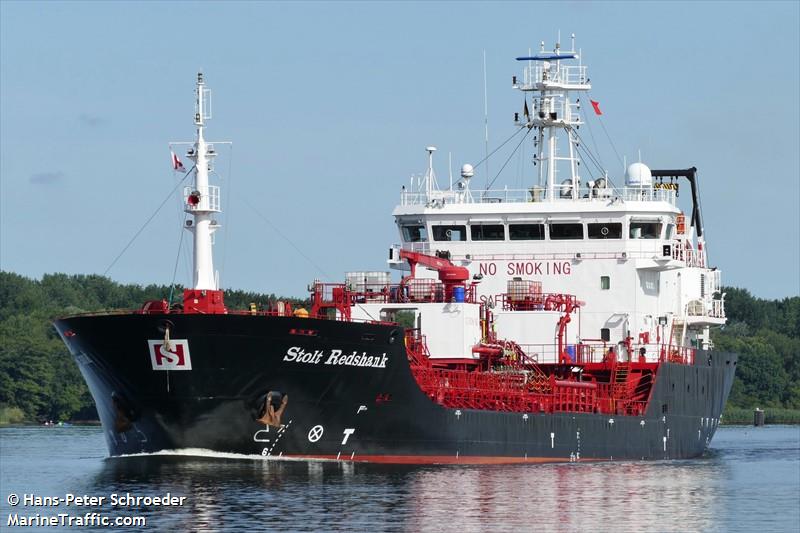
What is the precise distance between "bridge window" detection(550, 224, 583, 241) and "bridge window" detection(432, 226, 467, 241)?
10.1ft

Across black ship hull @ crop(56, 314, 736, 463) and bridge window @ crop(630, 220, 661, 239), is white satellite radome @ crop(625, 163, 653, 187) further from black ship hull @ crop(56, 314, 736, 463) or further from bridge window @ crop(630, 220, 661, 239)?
black ship hull @ crop(56, 314, 736, 463)

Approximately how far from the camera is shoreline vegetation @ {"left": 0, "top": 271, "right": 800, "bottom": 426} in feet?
344

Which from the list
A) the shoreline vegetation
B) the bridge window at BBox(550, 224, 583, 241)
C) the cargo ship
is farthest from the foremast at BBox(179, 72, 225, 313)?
the shoreline vegetation

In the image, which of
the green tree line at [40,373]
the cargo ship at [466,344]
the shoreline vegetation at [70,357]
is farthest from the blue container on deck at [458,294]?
the green tree line at [40,373]

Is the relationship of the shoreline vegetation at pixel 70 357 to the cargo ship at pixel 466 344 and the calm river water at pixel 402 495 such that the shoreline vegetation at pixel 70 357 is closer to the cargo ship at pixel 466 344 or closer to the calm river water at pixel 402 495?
the cargo ship at pixel 466 344

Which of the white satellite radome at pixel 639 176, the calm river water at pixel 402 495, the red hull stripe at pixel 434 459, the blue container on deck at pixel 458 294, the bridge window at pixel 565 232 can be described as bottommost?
the calm river water at pixel 402 495

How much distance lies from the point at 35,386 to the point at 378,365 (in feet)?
208

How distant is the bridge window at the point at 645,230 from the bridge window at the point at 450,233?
5908mm

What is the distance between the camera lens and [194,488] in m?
39.5

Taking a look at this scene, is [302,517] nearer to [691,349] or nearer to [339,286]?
[339,286]

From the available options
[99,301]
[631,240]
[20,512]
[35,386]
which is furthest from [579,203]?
[99,301]

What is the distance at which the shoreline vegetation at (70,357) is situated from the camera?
10500 centimetres

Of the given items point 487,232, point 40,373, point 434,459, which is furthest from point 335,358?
point 40,373

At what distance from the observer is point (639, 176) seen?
62.5 meters
